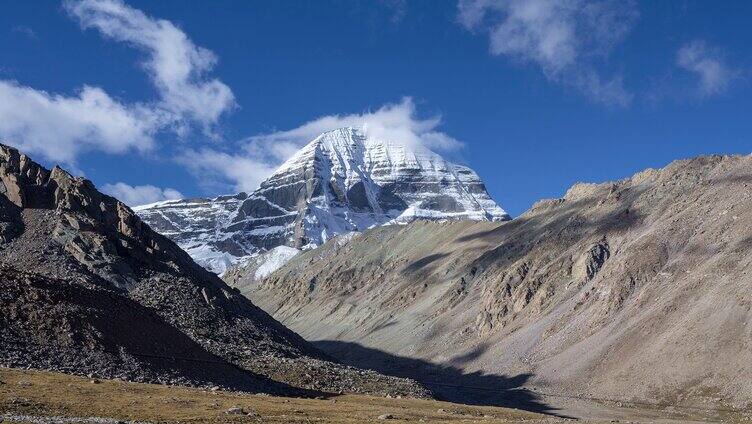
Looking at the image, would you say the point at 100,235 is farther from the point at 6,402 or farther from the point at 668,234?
the point at 668,234

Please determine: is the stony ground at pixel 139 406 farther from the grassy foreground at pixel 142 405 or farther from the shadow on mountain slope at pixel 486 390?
the shadow on mountain slope at pixel 486 390

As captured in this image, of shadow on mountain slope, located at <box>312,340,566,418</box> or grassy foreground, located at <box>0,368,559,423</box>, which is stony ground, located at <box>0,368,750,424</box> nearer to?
grassy foreground, located at <box>0,368,559,423</box>

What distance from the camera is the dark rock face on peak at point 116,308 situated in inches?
3071

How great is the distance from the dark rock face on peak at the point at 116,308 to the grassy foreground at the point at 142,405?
9.10 metres

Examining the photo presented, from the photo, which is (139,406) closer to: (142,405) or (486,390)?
(142,405)

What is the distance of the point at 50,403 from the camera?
51.1m

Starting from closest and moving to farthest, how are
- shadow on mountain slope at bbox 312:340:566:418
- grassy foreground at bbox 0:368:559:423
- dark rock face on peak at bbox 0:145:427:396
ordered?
1. grassy foreground at bbox 0:368:559:423
2. dark rock face on peak at bbox 0:145:427:396
3. shadow on mountain slope at bbox 312:340:566:418

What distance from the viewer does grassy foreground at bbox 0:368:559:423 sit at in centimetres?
4932

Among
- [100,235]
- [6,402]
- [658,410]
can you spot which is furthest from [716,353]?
[6,402]

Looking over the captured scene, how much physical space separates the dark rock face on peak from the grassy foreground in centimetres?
910

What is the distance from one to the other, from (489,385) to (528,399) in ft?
94.3

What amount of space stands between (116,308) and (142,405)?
3691 centimetres

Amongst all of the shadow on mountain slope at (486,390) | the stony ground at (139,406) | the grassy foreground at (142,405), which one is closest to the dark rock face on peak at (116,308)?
the grassy foreground at (142,405)

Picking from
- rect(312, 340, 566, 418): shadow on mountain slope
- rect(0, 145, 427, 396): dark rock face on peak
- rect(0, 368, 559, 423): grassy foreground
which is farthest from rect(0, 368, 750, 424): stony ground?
rect(312, 340, 566, 418): shadow on mountain slope
